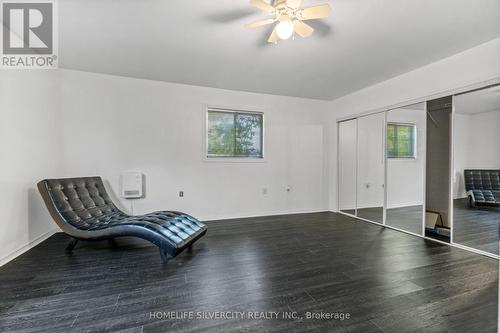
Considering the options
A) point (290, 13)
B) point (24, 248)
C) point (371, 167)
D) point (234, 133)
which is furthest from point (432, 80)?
point (24, 248)

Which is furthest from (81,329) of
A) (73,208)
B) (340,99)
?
(340,99)

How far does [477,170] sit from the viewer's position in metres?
3.12

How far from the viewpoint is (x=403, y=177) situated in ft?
13.2

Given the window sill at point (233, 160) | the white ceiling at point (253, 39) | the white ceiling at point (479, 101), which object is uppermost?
the white ceiling at point (253, 39)

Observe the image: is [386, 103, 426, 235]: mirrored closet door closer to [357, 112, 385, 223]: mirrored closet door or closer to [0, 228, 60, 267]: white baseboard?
[357, 112, 385, 223]: mirrored closet door

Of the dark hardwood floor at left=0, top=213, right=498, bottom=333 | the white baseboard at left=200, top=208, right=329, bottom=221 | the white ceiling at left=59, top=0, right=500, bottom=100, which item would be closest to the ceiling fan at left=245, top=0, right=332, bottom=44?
the white ceiling at left=59, top=0, right=500, bottom=100

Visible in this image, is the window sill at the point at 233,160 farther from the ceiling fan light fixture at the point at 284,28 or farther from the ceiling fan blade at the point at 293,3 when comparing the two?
the ceiling fan blade at the point at 293,3

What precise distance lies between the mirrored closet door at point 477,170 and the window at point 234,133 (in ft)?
10.7

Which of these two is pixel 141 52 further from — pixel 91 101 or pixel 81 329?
pixel 81 329

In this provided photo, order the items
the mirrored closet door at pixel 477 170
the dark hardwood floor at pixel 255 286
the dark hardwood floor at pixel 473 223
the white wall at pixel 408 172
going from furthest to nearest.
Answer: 1. the white wall at pixel 408 172
2. the dark hardwood floor at pixel 473 223
3. the mirrored closet door at pixel 477 170
4. the dark hardwood floor at pixel 255 286

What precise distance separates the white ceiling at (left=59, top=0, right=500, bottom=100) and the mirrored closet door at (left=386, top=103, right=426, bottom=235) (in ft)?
2.47

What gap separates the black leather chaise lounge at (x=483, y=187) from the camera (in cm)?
301

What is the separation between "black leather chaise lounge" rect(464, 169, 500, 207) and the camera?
301 centimetres

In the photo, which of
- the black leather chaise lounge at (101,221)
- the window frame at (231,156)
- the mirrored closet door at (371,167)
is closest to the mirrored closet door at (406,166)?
the mirrored closet door at (371,167)
